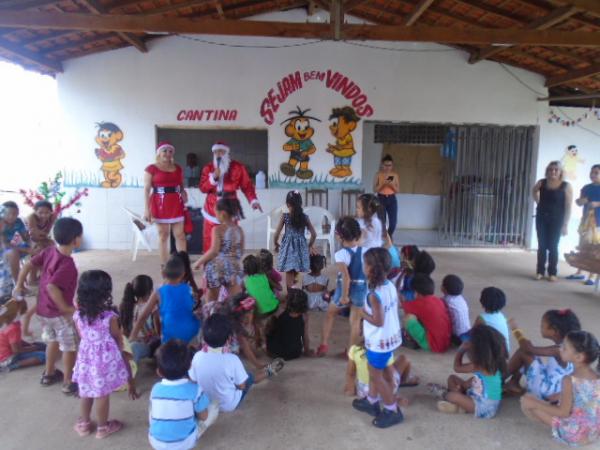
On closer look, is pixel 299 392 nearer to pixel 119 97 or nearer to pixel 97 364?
pixel 97 364

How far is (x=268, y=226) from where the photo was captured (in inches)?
272

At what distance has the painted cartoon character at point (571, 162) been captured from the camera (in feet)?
24.0

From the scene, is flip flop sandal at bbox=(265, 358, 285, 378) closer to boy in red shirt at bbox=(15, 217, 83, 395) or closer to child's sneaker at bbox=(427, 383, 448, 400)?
child's sneaker at bbox=(427, 383, 448, 400)

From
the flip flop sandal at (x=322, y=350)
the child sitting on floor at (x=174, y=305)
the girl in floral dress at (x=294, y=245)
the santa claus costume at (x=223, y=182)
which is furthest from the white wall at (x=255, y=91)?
the child sitting on floor at (x=174, y=305)

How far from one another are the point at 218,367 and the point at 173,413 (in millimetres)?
342

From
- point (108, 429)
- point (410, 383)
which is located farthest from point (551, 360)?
point (108, 429)

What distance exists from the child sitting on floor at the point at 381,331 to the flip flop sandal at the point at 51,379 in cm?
190

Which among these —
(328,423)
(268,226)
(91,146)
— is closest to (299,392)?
(328,423)

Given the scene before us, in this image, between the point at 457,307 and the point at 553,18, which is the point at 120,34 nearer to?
the point at 553,18

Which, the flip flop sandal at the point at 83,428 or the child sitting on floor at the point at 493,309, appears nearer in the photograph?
the flip flop sandal at the point at 83,428

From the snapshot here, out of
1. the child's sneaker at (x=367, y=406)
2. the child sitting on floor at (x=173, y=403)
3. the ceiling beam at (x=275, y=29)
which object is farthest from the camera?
the ceiling beam at (x=275, y=29)

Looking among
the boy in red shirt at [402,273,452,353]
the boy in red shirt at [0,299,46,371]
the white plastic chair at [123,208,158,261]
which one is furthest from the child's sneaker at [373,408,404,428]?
the white plastic chair at [123,208,158,261]

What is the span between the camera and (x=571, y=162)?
7.35 meters

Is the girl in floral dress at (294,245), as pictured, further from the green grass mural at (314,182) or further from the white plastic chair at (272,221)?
the green grass mural at (314,182)
